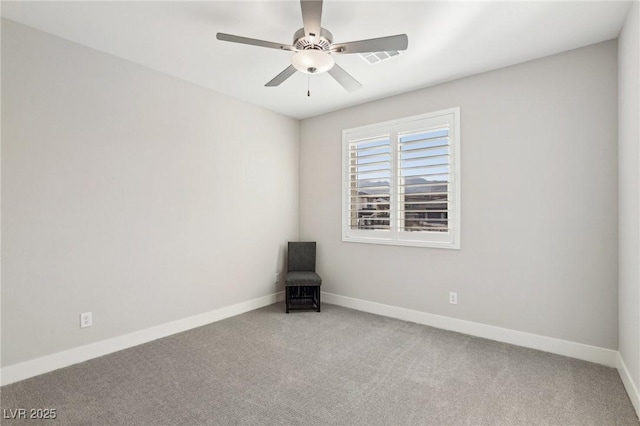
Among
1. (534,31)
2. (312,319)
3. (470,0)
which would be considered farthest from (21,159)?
(534,31)

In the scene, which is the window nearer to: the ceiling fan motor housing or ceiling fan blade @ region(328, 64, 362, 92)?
ceiling fan blade @ region(328, 64, 362, 92)

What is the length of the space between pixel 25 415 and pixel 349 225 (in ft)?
11.3

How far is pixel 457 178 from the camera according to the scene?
3.45 metres

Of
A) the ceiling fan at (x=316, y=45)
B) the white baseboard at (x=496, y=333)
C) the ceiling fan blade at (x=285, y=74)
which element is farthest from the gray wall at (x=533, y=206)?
the ceiling fan blade at (x=285, y=74)

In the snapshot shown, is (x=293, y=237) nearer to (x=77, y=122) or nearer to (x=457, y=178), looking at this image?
(x=457, y=178)

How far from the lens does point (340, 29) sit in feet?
8.29

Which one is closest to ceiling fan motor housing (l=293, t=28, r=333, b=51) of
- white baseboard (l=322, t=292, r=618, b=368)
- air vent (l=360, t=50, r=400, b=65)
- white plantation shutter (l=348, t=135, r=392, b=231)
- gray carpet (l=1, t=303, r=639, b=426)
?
air vent (l=360, t=50, r=400, b=65)

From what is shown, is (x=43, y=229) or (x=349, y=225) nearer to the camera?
(x=43, y=229)

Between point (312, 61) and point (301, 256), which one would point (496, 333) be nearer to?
point (301, 256)

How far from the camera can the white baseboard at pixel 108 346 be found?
244cm

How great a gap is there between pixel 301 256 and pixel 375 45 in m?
3.05

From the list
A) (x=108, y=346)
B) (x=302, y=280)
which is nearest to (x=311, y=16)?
(x=302, y=280)

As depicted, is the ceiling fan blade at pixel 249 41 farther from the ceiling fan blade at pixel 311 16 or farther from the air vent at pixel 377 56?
the air vent at pixel 377 56

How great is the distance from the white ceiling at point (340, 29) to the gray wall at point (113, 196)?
1.10ft
